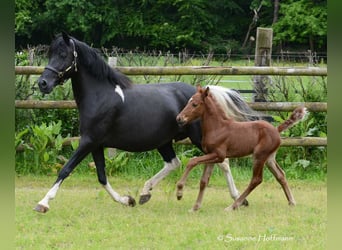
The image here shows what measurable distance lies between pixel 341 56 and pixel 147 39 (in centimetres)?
2316

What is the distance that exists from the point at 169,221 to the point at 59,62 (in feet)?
6.07

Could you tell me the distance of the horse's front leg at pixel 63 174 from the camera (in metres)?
5.17

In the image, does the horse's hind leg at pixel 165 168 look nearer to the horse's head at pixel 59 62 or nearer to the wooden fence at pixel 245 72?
the horse's head at pixel 59 62

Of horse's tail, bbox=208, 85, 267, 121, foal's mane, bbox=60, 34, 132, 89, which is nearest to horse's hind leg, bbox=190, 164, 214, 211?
horse's tail, bbox=208, 85, 267, 121

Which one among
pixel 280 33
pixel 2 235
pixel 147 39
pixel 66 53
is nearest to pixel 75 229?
pixel 66 53

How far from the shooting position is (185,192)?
6.62m

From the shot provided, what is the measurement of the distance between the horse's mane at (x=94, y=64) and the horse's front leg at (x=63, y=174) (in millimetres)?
742

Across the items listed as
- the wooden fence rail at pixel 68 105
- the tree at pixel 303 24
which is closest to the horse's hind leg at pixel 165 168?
the wooden fence rail at pixel 68 105

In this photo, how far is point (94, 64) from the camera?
18.2 feet

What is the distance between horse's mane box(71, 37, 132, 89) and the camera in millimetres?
5469

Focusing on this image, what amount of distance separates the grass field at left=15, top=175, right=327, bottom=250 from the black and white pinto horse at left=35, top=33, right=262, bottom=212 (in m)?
0.32

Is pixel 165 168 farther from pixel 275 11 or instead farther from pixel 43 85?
pixel 275 11

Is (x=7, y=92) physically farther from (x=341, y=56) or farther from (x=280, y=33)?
(x=280, y=33)

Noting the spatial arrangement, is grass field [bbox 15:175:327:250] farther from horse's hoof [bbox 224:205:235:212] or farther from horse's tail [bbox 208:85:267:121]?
horse's tail [bbox 208:85:267:121]
